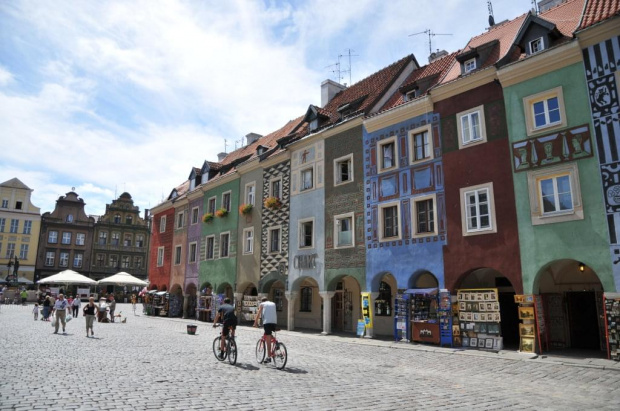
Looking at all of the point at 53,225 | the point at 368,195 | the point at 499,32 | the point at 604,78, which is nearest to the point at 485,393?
the point at 604,78

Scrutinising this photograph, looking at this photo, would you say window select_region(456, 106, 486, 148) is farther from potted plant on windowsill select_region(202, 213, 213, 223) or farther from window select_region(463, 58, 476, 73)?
potted plant on windowsill select_region(202, 213, 213, 223)

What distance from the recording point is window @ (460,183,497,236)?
665 inches

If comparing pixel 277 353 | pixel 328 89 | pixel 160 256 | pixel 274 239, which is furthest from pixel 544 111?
pixel 160 256

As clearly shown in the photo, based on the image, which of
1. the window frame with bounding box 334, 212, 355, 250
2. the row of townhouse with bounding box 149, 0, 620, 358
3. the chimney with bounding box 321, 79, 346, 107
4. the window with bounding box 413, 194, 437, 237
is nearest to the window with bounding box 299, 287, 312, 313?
the row of townhouse with bounding box 149, 0, 620, 358

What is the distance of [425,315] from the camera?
60.7 feet

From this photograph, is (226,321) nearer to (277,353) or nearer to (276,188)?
(277,353)

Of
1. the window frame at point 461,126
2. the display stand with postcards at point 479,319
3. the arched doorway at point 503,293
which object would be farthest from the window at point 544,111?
the arched doorway at point 503,293

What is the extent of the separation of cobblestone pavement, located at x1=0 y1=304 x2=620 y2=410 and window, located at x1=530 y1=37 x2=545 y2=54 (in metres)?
10.9

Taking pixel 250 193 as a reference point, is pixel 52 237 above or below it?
above

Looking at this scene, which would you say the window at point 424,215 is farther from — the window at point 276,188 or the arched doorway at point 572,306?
the window at point 276,188

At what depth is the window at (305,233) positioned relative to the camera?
2509 centimetres

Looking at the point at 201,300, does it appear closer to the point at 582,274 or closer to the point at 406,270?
the point at 406,270

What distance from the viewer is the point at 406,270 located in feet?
63.6

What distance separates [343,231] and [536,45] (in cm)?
1173
